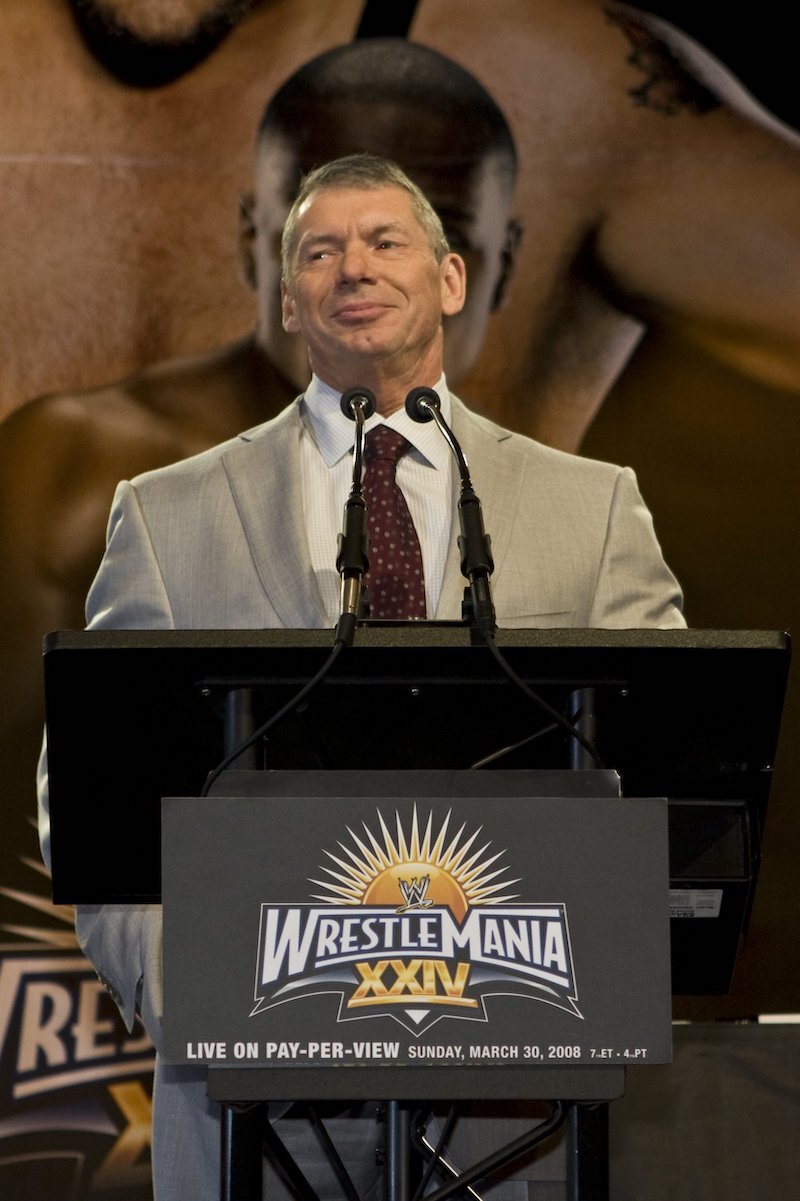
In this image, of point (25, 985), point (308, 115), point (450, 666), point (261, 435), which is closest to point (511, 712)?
point (450, 666)

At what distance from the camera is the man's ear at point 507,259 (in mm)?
3494

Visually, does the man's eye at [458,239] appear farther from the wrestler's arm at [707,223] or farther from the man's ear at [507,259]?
the wrestler's arm at [707,223]

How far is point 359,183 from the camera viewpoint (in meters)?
2.41

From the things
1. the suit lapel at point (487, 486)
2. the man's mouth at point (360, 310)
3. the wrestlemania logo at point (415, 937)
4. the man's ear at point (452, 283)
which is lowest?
the wrestlemania logo at point (415, 937)

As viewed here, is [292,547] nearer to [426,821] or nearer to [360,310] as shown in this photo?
[360,310]

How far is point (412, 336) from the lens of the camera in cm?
239

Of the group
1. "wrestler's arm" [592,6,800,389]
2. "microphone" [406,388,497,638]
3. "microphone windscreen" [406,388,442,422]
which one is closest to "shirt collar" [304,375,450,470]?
"microphone windscreen" [406,388,442,422]

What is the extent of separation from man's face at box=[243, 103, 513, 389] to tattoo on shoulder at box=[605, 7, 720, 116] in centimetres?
41

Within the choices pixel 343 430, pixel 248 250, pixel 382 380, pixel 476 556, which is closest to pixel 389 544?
pixel 343 430

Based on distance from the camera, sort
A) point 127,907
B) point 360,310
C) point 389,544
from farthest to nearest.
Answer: point 360,310
point 389,544
point 127,907

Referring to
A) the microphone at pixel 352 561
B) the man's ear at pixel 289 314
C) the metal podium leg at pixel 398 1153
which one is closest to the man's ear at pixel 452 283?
the man's ear at pixel 289 314

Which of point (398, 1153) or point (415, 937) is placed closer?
point (415, 937)

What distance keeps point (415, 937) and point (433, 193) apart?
8.31 feet

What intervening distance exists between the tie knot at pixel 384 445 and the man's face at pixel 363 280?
0.15 metres
